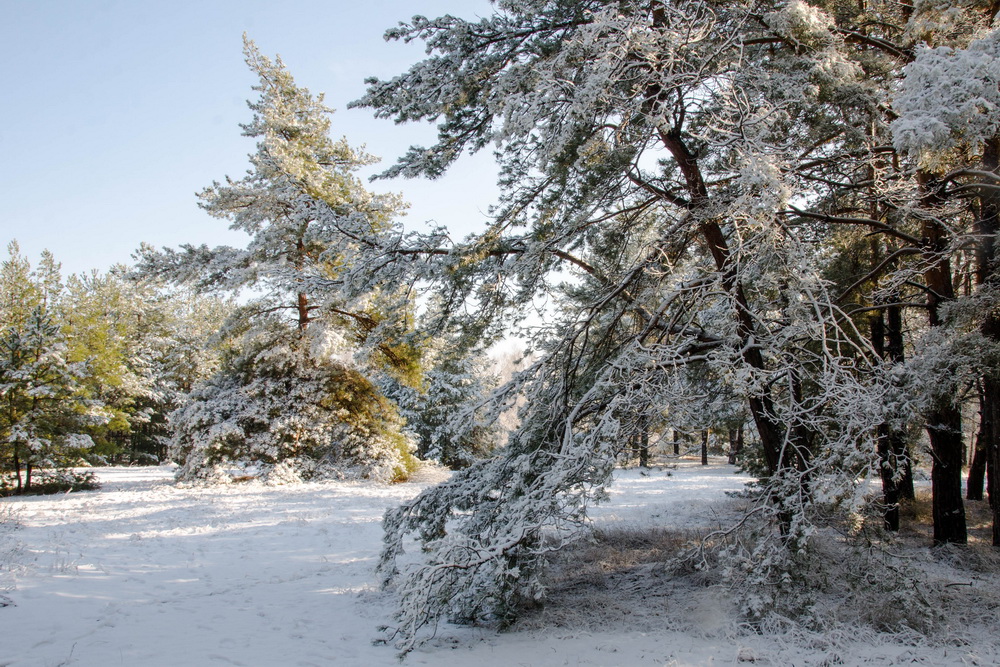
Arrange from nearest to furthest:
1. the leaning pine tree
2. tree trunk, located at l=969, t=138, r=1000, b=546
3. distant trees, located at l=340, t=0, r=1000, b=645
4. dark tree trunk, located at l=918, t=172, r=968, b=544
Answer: distant trees, located at l=340, t=0, r=1000, b=645 < tree trunk, located at l=969, t=138, r=1000, b=546 < dark tree trunk, located at l=918, t=172, r=968, b=544 < the leaning pine tree

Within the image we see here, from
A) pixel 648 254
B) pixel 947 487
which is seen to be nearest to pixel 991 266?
pixel 947 487

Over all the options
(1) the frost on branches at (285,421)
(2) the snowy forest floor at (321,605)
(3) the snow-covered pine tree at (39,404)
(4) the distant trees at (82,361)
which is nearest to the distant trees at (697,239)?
(2) the snowy forest floor at (321,605)

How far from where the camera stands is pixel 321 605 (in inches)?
254

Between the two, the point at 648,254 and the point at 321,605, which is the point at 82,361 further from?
the point at 648,254

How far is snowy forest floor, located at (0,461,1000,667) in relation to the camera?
16.0 ft

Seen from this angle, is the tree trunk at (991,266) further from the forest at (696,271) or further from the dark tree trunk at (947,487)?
the dark tree trunk at (947,487)

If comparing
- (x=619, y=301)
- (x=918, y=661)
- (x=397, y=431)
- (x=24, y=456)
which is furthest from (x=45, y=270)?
(x=918, y=661)

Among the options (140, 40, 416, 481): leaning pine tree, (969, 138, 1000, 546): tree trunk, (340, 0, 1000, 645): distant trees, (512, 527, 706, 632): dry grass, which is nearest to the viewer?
(340, 0, 1000, 645): distant trees

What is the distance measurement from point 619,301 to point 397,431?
12407 millimetres

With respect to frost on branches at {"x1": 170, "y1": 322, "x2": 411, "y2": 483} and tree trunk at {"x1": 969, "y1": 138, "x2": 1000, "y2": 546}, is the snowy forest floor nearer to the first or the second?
tree trunk at {"x1": 969, "y1": 138, "x2": 1000, "y2": 546}

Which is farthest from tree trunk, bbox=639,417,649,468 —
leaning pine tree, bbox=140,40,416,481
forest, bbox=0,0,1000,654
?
leaning pine tree, bbox=140,40,416,481

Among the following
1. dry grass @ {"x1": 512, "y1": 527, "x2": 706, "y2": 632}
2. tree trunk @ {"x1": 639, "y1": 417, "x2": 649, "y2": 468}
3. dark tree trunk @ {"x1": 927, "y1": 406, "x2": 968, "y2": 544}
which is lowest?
dry grass @ {"x1": 512, "y1": 527, "x2": 706, "y2": 632}

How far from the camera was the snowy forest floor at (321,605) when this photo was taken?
16.0 ft

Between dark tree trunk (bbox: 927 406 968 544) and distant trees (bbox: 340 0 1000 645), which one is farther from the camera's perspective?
dark tree trunk (bbox: 927 406 968 544)
